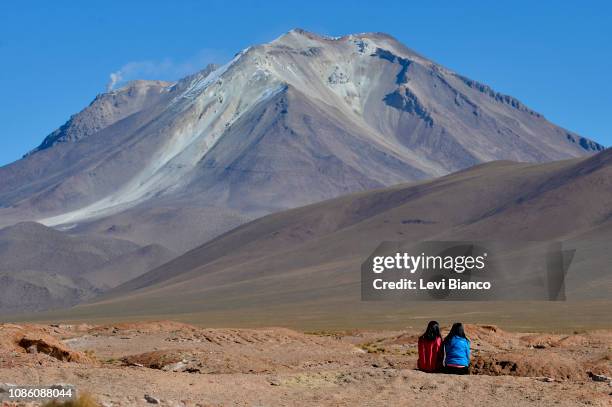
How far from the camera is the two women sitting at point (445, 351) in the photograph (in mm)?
21203

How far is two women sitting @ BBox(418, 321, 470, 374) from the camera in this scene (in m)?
21.2

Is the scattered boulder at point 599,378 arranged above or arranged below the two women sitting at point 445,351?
below

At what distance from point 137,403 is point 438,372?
22.0ft

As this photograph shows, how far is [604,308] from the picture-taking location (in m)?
77.8

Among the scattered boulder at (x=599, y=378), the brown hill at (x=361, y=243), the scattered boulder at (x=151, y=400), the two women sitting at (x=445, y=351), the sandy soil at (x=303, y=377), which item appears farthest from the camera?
the brown hill at (x=361, y=243)

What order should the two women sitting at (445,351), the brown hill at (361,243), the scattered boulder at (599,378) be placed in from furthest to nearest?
1. the brown hill at (361,243)
2. the scattered boulder at (599,378)
3. the two women sitting at (445,351)

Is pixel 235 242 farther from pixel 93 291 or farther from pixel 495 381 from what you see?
pixel 495 381

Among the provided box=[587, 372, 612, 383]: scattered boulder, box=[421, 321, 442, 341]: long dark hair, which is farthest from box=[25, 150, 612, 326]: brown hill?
box=[421, 321, 442, 341]: long dark hair

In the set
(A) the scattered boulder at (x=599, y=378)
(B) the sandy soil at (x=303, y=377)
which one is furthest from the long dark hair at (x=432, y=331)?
(A) the scattered boulder at (x=599, y=378)

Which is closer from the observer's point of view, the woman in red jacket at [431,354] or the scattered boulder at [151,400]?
the scattered boulder at [151,400]

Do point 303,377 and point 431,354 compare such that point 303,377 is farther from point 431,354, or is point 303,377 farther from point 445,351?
point 445,351

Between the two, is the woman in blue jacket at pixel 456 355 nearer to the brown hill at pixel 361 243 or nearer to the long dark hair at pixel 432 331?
the long dark hair at pixel 432 331

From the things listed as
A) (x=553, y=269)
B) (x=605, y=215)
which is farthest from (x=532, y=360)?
(x=605, y=215)

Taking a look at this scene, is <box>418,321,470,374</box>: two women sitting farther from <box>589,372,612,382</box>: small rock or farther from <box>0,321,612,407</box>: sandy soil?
<box>589,372,612,382</box>: small rock
